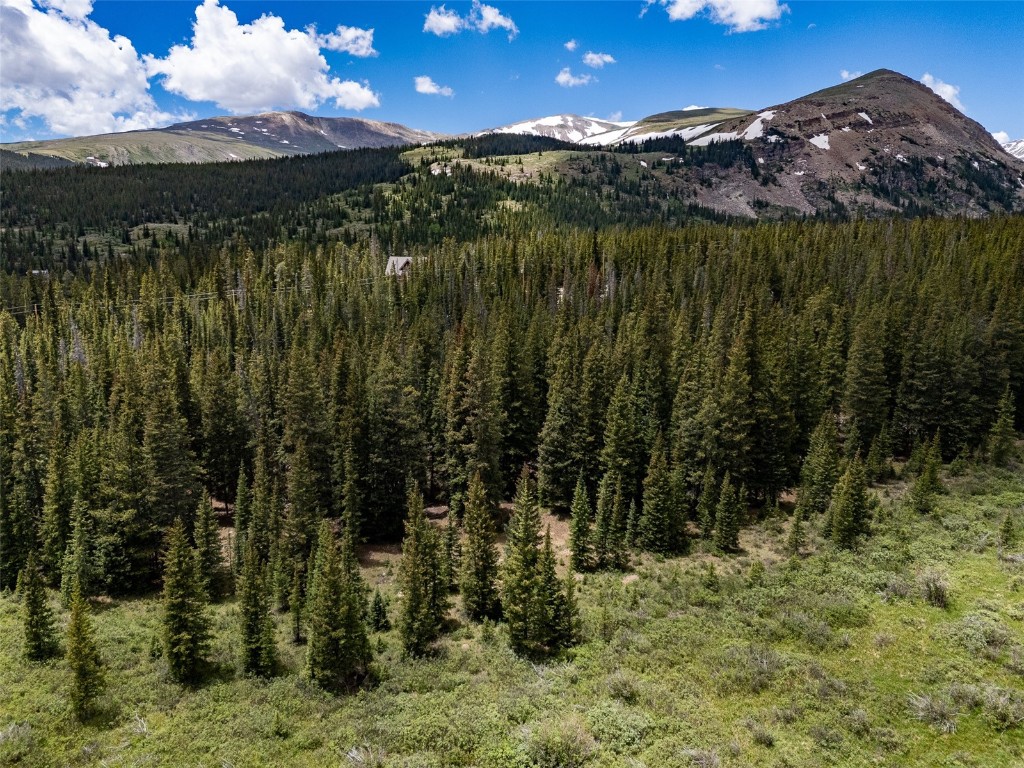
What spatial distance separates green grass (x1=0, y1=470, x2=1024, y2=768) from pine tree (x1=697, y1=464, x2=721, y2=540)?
8.83m

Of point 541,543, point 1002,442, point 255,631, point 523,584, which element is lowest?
point 541,543

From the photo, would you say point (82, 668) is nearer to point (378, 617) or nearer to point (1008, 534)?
point (378, 617)

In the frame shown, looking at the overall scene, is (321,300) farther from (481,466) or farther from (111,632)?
(111,632)

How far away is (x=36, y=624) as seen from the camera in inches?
1451

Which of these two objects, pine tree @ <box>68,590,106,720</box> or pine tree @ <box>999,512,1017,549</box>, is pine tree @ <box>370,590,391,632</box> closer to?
Result: pine tree @ <box>68,590,106,720</box>

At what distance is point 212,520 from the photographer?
155 feet

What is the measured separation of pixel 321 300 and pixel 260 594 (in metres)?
94.2

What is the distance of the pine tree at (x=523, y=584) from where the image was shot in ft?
108

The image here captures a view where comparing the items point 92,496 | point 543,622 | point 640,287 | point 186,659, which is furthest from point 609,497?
point 640,287

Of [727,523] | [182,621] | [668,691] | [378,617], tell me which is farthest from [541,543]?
[182,621]

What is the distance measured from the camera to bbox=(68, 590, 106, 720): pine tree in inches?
1193

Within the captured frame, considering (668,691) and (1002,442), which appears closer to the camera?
(668,691)

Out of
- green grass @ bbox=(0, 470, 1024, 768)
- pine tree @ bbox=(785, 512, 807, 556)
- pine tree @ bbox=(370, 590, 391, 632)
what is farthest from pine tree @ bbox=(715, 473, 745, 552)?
pine tree @ bbox=(370, 590, 391, 632)

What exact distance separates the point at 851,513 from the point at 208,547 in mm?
48929
